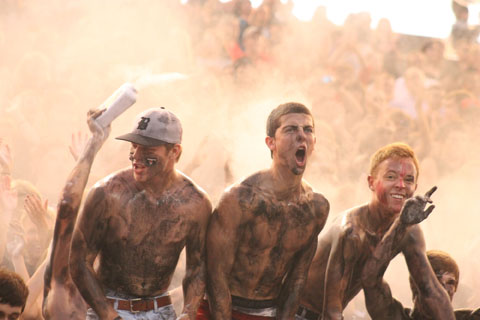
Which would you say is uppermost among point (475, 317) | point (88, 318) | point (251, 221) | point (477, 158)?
point (477, 158)

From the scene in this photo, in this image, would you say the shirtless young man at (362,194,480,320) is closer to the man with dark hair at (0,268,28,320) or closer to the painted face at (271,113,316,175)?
the painted face at (271,113,316,175)

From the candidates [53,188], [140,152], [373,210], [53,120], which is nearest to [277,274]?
[373,210]

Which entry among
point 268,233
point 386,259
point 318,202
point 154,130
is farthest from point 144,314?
point 386,259

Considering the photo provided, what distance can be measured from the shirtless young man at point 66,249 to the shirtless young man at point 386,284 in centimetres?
151

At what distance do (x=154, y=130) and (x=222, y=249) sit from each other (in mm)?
667

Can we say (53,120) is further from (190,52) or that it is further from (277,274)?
(277,274)

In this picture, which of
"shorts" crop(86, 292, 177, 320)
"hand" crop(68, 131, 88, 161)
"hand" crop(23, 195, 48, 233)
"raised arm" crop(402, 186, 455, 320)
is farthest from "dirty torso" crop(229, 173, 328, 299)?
"hand" crop(23, 195, 48, 233)

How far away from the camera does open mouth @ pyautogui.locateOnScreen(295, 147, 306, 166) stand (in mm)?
3789

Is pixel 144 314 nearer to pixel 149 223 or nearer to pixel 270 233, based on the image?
pixel 149 223

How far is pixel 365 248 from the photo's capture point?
13.5 ft

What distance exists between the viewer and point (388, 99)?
9352 millimetres

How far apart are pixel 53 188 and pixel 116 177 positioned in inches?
146

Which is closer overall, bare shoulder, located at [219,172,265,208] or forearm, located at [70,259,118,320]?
forearm, located at [70,259,118,320]

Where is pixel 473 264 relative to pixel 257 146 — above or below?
below
